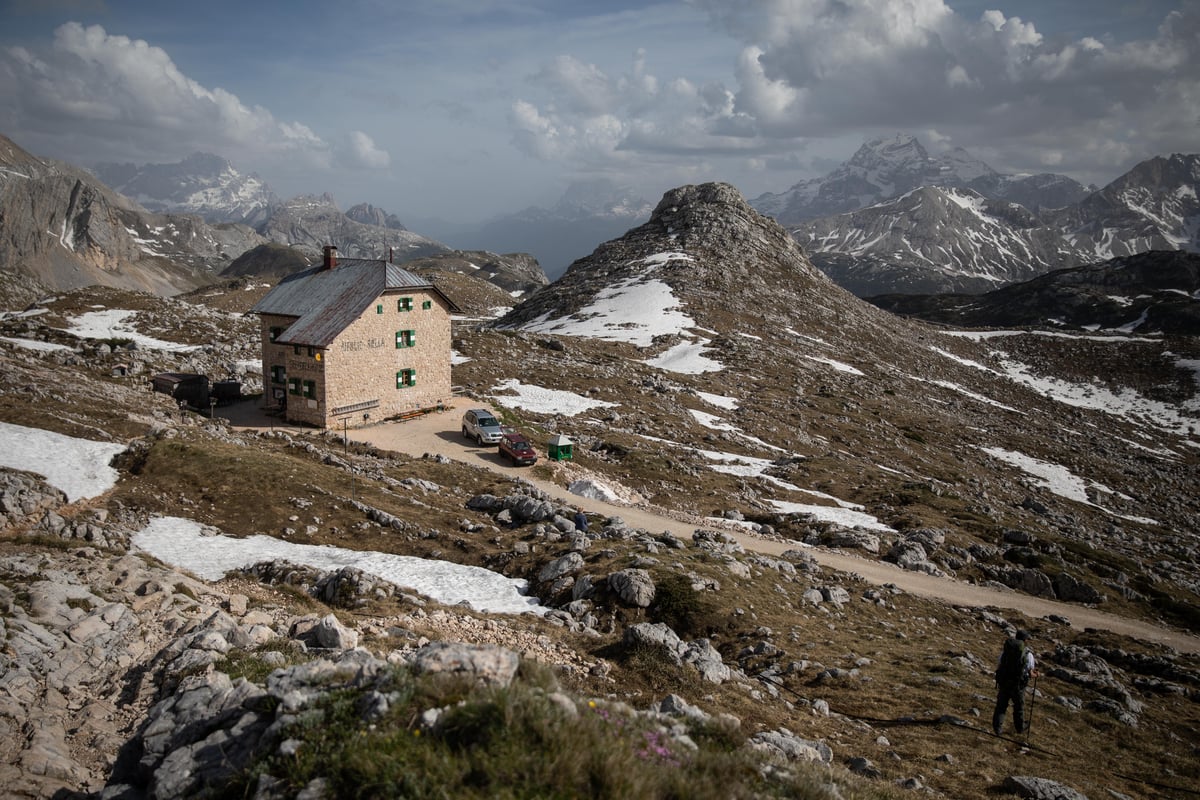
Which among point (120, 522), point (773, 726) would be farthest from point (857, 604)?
point (120, 522)

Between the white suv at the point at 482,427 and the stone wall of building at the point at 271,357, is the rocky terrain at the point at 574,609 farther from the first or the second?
the stone wall of building at the point at 271,357

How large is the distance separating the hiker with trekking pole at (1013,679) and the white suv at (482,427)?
98.2ft

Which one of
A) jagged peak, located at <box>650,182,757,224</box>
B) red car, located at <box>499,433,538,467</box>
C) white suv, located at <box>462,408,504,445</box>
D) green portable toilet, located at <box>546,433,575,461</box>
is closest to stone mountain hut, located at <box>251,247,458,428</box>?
white suv, located at <box>462,408,504,445</box>

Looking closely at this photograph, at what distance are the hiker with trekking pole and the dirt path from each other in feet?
39.0

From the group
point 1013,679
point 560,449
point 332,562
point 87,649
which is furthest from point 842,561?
point 87,649

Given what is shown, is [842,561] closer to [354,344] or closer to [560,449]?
[560,449]

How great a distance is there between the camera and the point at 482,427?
41031mm

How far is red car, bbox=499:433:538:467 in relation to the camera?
37.9 metres

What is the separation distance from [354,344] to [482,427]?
32.7 feet

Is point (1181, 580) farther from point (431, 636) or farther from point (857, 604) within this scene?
point (431, 636)

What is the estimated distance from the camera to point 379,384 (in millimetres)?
43125

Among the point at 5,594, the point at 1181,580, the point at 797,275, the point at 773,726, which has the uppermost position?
the point at 797,275

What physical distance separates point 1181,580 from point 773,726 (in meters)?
42.8

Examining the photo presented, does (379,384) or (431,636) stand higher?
(379,384)
